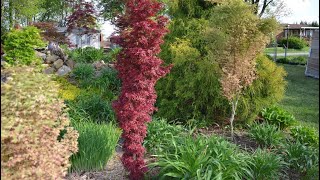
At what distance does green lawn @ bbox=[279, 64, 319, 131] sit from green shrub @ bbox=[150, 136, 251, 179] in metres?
2.19

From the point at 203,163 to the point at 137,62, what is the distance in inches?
48.8

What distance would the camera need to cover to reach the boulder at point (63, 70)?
29.2 feet

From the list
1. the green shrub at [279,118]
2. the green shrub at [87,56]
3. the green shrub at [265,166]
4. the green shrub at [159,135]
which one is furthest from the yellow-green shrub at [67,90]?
the green shrub at [265,166]

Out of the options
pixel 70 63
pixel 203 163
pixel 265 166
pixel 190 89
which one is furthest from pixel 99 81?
pixel 265 166

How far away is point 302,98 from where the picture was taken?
924 centimetres

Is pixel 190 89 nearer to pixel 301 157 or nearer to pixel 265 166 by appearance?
pixel 301 157

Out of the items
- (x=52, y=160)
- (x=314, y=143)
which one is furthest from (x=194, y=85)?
(x=52, y=160)

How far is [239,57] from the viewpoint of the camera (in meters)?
4.76

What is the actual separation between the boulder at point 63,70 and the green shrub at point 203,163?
18.6 feet

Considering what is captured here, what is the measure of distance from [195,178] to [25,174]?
1.58 meters

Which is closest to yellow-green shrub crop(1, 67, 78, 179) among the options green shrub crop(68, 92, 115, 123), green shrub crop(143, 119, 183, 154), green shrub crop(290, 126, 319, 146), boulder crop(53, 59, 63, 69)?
green shrub crop(143, 119, 183, 154)

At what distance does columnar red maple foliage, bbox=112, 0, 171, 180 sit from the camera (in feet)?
10.8

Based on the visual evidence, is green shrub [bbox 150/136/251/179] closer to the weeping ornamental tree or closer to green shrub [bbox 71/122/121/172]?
green shrub [bbox 71/122/121/172]

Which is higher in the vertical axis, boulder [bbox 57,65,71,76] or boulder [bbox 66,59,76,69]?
boulder [bbox 66,59,76,69]
